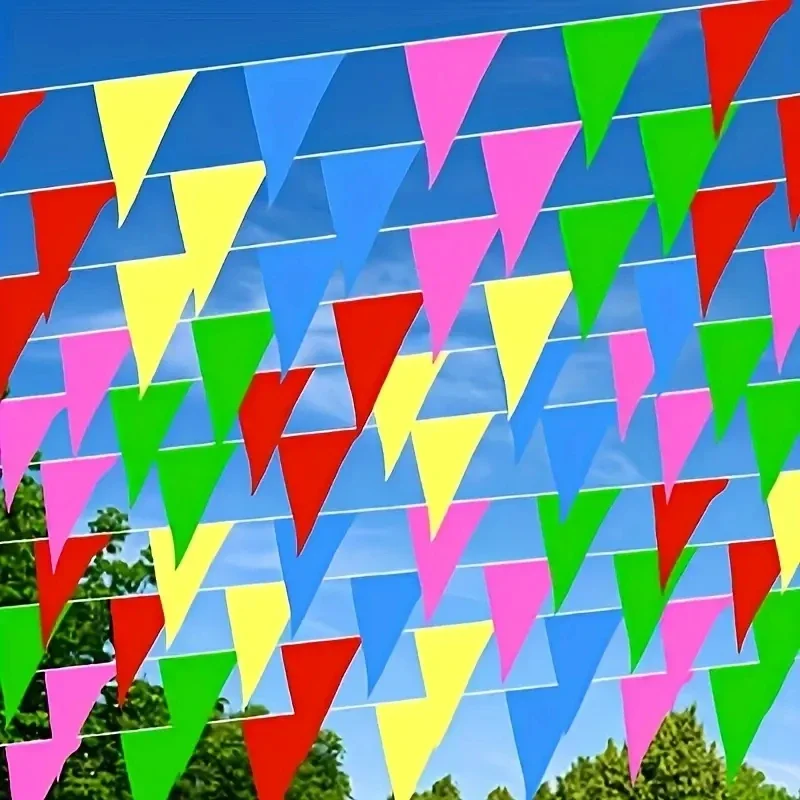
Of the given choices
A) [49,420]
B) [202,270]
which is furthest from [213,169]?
[49,420]

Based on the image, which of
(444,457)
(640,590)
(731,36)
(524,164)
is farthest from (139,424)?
(731,36)

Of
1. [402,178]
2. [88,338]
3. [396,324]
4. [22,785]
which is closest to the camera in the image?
[402,178]

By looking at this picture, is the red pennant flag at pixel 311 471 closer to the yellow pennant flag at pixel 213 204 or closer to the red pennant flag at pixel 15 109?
the yellow pennant flag at pixel 213 204

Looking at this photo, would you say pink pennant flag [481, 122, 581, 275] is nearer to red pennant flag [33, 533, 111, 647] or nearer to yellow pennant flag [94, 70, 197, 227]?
yellow pennant flag [94, 70, 197, 227]

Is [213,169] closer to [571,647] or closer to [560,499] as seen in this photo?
[560,499]

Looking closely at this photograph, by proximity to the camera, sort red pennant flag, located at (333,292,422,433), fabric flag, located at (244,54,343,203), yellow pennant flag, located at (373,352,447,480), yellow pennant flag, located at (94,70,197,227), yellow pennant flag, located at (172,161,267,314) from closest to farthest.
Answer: fabric flag, located at (244,54,343,203)
yellow pennant flag, located at (94,70,197,227)
yellow pennant flag, located at (172,161,267,314)
red pennant flag, located at (333,292,422,433)
yellow pennant flag, located at (373,352,447,480)

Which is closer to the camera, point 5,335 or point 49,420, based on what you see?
point 5,335

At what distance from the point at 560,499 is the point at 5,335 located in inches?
104

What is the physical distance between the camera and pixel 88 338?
6.53 metres

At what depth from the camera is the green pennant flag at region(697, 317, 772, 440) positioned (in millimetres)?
6234

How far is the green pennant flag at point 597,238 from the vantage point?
19.3ft

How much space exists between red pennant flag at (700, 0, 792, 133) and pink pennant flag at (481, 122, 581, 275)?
60 cm

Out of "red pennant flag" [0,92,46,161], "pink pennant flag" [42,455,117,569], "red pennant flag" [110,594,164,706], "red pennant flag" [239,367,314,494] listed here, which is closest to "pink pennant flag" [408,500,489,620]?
"red pennant flag" [239,367,314,494]

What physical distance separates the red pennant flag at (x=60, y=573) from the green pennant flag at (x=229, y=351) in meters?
1.25
